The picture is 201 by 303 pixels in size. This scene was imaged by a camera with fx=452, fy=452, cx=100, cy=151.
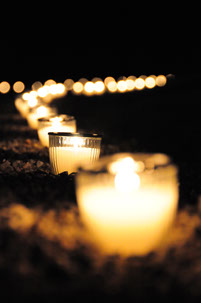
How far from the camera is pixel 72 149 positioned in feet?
17.9

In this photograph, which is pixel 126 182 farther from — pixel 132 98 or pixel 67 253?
pixel 132 98

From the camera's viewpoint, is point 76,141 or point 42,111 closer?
point 76,141

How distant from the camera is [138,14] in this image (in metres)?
51.0

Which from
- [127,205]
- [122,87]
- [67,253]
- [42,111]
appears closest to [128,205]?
[127,205]

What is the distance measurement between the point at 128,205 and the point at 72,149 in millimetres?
2193

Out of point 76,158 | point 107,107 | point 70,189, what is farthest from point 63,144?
point 107,107

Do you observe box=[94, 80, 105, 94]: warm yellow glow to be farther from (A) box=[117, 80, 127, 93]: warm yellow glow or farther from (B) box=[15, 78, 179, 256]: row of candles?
(B) box=[15, 78, 179, 256]: row of candles

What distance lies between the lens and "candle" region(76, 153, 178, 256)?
3.37m

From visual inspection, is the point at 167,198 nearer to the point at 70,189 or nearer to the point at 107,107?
the point at 70,189

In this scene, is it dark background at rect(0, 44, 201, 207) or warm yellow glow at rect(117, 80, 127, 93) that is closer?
dark background at rect(0, 44, 201, 207)

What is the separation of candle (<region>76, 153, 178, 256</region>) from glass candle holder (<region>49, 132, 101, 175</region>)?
1.92 m

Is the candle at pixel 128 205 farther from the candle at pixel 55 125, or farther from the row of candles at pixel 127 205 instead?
the candle at pixel 55 125

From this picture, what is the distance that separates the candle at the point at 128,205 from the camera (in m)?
3.37

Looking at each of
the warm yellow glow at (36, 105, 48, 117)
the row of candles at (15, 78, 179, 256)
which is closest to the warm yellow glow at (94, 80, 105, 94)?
the warm yellow glow at (36, 105, 48, 117)
